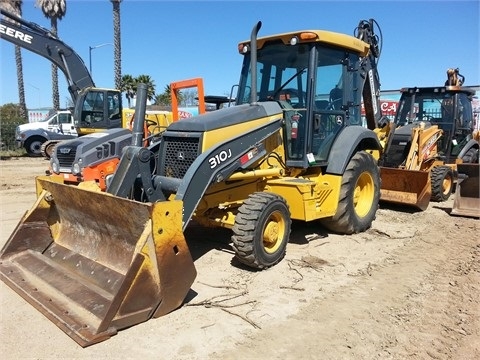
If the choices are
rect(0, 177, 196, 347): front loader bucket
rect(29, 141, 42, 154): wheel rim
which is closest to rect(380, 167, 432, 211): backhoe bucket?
rect(0, 177, 196, 347): front loader bucket

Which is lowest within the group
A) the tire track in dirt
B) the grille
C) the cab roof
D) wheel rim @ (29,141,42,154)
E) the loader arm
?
the tire track in dirt

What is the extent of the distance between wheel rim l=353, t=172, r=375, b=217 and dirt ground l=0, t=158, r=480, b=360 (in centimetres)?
65

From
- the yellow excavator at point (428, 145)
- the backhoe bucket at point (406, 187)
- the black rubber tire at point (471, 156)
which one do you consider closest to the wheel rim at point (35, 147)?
the yellow excavator at point (428, 145)

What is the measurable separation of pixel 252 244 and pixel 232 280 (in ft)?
1.40

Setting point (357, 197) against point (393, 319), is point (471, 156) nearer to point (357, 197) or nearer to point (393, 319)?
point (357, 197)

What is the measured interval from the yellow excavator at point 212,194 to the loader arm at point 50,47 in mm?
8587

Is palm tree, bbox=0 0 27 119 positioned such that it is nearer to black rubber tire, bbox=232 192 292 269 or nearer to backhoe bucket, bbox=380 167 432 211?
backhoe bucket, bbox=380 167 432 211

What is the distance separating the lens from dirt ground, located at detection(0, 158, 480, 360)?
3129 mm

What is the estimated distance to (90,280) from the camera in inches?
153

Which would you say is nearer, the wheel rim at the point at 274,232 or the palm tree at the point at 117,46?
the wheel rim at the point at 274,232

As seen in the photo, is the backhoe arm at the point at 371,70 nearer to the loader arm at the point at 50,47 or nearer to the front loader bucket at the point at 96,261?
the front loader bucket at the point at 96,261

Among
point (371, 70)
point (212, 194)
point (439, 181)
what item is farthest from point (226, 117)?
point (439, 181)

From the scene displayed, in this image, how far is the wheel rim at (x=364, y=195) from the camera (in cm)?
637

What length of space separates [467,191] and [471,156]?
7.84 ft
